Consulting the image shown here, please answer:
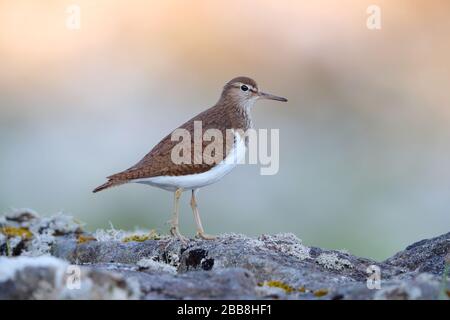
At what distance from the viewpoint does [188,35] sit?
2444cm

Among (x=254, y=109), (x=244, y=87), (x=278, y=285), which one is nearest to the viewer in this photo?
(x=278, y=285)

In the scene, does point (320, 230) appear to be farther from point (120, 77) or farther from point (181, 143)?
point (120, 77)

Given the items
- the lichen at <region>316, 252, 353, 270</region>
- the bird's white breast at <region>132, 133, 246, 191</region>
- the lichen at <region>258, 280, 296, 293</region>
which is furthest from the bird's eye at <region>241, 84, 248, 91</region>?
the lichen at <region>258, 280, 296, 293</region>

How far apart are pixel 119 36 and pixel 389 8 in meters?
8.75

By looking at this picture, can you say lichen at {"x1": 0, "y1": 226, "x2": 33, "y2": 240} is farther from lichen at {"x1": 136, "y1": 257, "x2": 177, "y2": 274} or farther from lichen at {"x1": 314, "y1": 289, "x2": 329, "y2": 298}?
lichen at {"x1": 314, "y1": 289, "x2": 329, "y2": 298}

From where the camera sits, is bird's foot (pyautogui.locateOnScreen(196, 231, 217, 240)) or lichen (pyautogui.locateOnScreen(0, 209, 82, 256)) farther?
lichen (pyautogui.locateOnScreen(0, 209, 82, 256))

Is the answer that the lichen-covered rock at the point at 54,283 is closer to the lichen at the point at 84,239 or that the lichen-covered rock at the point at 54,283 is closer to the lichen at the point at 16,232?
the lichen at the point at 84,239

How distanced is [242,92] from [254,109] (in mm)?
8763

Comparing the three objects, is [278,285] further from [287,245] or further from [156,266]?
[287,245]

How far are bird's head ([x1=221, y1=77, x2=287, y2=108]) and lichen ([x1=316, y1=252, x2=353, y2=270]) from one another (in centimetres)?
413

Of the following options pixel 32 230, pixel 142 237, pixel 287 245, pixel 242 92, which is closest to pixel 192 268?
pixel 287 245

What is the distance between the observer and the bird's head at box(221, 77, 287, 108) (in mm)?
11922

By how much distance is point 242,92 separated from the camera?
1210cm
